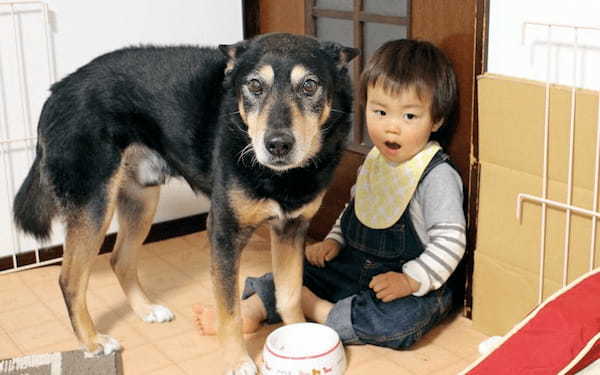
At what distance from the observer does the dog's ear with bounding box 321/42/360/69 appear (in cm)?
166

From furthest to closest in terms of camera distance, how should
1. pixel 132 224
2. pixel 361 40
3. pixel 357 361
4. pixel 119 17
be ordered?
pixel 119 17 < pixel 361 40 < pixel 132 224 < pixel 357 361

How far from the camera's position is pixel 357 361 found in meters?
1.87

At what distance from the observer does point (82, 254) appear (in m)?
1.82

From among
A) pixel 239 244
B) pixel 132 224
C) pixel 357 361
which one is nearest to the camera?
pixel 239 244

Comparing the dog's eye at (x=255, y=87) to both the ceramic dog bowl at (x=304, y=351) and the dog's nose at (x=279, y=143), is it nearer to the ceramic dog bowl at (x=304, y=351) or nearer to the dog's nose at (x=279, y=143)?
→ the dog's nose at (x=279, y=143)

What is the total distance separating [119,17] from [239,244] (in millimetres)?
1171

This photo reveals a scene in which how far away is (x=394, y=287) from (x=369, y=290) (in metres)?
0.10

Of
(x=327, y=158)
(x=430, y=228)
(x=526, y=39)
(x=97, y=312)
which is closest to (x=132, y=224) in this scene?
(x=97, y=312)

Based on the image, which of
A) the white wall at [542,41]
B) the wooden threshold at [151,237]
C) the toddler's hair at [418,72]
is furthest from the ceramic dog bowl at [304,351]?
the wooden threshold at [151,237]

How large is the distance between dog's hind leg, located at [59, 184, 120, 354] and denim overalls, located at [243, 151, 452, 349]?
0.47 metres

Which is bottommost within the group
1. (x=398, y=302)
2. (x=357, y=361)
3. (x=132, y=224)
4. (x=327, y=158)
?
(x=357, y=361)

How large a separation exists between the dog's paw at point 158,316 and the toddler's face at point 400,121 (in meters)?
0.77

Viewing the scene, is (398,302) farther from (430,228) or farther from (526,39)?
(526,39)

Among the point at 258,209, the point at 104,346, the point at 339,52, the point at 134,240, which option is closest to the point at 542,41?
the point at 339,52
